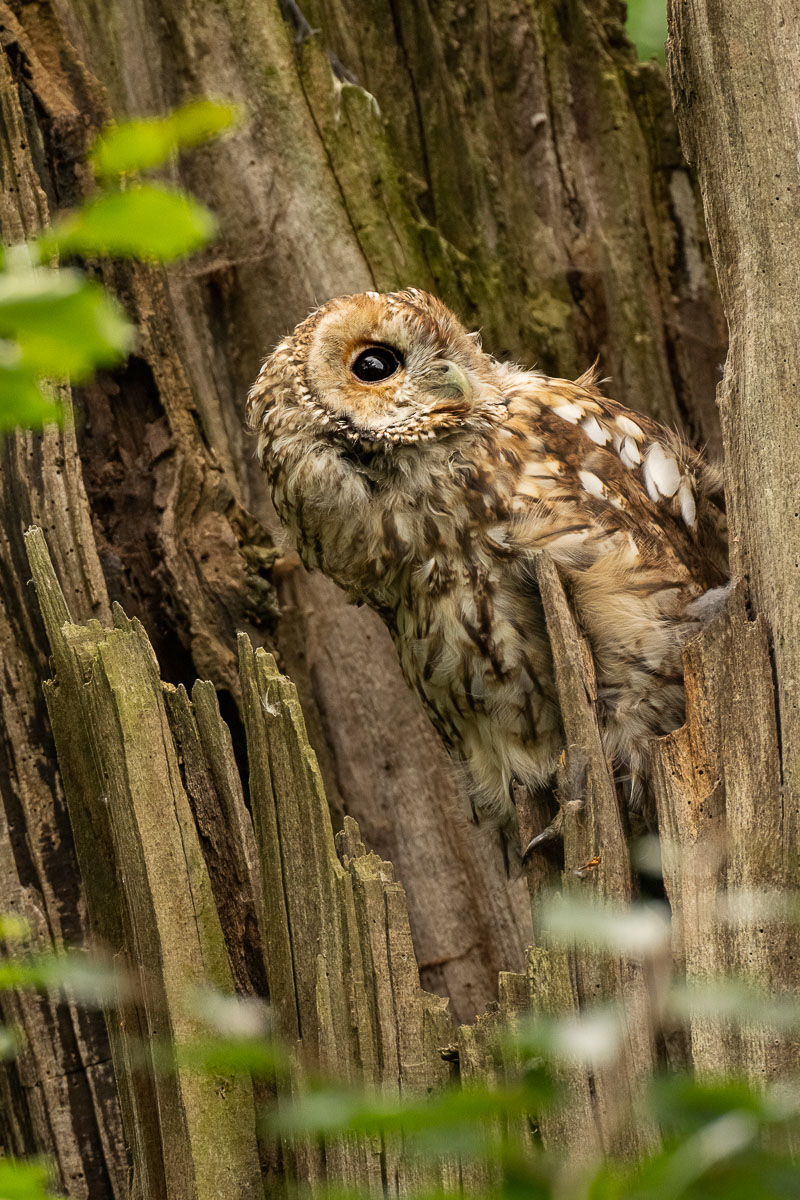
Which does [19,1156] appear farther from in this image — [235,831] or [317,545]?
[317,545]

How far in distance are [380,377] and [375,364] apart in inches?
1.2

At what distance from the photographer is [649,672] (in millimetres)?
2311

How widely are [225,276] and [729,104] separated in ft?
4.93

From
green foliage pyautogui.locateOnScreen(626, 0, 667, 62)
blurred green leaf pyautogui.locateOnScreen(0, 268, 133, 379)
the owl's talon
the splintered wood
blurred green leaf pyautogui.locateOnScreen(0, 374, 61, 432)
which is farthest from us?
green foliage pyautogui.locateOnScreen(626, 0, 667, 62)

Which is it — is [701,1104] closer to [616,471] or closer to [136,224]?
[136,224]

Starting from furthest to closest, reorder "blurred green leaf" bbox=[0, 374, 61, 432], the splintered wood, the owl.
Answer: the owl < the splintered wood < "blurred green leaf" bbox=[0, 374, 61, 432]

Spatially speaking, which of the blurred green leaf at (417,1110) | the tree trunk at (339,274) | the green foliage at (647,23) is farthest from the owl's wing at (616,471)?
the blurred green leaf at (417,1110)

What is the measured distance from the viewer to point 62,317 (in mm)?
556

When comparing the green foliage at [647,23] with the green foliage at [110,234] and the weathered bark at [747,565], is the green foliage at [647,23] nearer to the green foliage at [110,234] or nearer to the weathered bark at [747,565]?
the weathered bark at [747,565]

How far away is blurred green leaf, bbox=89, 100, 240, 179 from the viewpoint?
550mm

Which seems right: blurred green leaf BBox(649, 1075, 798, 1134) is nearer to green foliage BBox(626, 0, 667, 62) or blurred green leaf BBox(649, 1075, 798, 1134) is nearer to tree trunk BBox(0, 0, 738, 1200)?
tree trunk BBox(0, 0, 738, 1200)

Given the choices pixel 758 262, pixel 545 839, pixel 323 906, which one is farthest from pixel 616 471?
pixel 323 906

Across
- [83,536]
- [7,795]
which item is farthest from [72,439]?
[7,795]

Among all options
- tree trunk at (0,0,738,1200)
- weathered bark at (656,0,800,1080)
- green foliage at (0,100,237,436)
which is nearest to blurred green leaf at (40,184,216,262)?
green foliage at (0,100,237,436)
